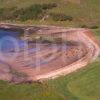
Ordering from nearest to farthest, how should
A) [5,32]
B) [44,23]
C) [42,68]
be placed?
[42,68], [5,32], [44,23]

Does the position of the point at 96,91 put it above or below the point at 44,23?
above

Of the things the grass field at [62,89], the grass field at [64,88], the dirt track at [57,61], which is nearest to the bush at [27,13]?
the dirt track at [57,61]

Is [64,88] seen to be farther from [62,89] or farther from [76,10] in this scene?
[76,10]

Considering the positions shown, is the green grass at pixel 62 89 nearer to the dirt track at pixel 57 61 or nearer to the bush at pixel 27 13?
the dirt track at pixel 57 61

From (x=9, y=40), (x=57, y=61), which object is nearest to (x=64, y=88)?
(x=57, y=61)

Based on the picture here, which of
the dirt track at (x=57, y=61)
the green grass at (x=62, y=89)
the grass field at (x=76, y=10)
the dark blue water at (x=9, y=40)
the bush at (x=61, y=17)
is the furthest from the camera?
the bush at (x=61, y=17)

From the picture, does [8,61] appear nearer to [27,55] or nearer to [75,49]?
[27,55]

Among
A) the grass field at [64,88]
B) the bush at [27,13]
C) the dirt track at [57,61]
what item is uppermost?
the grass field at [64,88]

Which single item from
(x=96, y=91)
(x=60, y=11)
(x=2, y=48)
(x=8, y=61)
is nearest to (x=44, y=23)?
(x=60, y=11)

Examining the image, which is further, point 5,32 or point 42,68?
point 5,32
